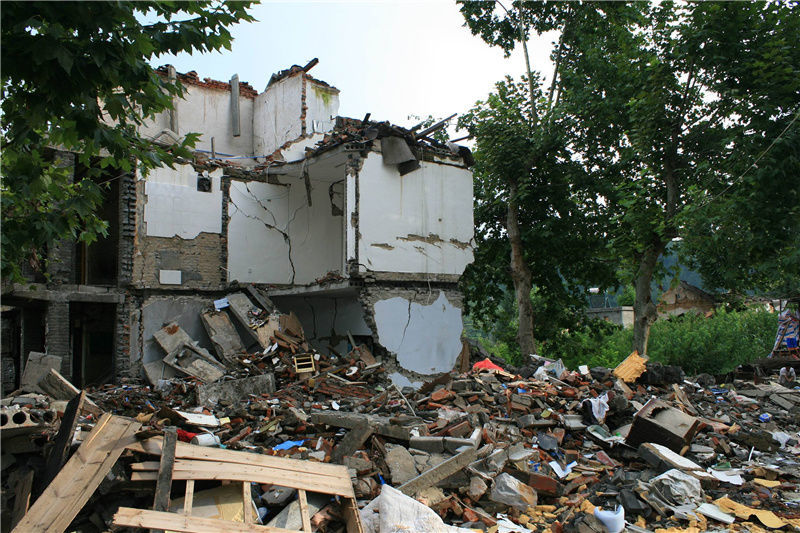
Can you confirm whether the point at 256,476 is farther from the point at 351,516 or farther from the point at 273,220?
the point at 273,220

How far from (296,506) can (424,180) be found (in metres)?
9.04

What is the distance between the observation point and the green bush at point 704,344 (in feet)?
71.1

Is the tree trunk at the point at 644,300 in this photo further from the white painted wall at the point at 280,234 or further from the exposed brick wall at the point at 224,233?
the exposed brick wall at the point at 224,233

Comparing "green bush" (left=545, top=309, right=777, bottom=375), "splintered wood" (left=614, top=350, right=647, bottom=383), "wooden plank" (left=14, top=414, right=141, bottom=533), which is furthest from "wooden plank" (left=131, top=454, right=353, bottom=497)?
"green bush" (left=545, top=309, right=777, bottom=375)

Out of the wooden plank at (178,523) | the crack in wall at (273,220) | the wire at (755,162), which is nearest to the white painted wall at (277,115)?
the crack in wall at (273,220)

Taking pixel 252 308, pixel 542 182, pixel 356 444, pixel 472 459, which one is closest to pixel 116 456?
pixel 356 444

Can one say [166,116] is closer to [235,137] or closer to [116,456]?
[235,137]

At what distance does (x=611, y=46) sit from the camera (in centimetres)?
1456

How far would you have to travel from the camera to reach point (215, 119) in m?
16.1

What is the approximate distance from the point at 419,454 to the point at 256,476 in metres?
1.95

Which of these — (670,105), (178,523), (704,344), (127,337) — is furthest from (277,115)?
(704,344)

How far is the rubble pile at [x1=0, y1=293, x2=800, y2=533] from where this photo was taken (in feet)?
14.9

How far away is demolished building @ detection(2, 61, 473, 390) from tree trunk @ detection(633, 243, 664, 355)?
14.1 ft

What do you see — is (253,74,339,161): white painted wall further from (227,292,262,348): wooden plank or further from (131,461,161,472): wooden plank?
(131,461,161,472): wooden plank
